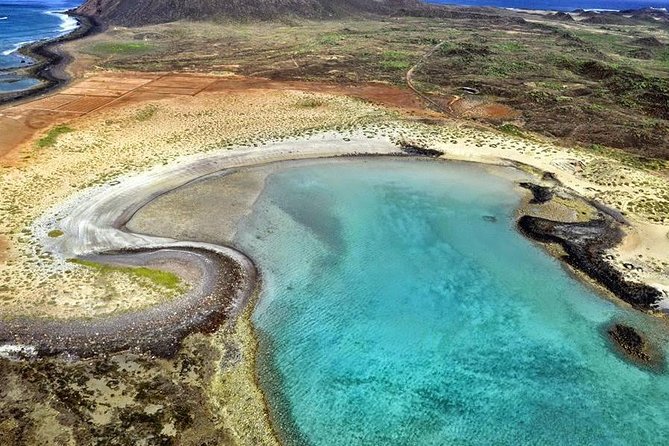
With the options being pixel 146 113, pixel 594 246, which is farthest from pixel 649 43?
pixel 146 113

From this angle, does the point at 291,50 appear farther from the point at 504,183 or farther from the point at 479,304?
the point at 479,304

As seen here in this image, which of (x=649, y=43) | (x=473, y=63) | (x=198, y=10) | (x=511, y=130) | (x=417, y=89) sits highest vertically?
(x=649, y=43)

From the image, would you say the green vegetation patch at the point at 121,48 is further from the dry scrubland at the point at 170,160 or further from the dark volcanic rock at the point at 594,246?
the dark volcanic rock at the point at 594,246

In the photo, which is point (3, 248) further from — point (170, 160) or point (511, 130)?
point (511, 130)

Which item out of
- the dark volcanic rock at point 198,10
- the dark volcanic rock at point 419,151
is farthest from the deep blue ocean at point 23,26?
the dark volcanic rock at point 419,151

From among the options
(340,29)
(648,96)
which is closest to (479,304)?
(648,96)

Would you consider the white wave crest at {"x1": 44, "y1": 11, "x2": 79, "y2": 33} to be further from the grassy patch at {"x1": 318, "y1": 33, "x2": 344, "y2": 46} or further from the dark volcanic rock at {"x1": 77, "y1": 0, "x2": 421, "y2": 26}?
the grassy patch at {"x1": 318, "y1": 33, "x2": 344, "y2": 46}

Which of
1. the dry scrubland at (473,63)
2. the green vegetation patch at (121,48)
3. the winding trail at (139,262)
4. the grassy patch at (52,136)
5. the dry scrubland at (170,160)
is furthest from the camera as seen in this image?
the green vegetation patch at (121,48)
